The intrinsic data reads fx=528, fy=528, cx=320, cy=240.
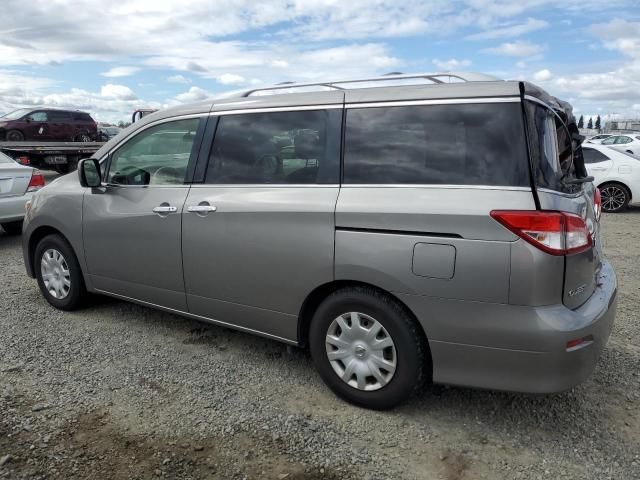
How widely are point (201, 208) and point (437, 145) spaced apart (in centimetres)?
160

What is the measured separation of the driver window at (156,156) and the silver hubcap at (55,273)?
97 centimetres

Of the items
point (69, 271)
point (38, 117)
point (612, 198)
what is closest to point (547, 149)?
point (69, 271)

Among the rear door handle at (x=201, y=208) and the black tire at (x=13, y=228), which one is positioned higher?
the rear door handle at (x=201, y=208)

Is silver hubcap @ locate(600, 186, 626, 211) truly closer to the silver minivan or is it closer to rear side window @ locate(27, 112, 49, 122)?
the silver minivan

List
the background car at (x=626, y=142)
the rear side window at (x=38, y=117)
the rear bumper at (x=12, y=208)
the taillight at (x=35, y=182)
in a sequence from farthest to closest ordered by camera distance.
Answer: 1. the background car at (x=626, y=142)
2. the rear side window at (x=38, y=117)
3. the taillight at (x=35, y=182)
4. the rear bumper at (x=12, y=208)

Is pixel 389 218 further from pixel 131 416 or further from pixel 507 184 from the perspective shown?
pixel 131 416

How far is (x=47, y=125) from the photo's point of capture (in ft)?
69.1

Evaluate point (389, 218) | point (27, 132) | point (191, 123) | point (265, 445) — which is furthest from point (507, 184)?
point (27, 132)

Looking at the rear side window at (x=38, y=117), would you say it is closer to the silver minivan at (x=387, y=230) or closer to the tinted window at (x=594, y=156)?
the tinted window at (x=594, y=156)

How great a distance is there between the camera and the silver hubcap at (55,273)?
4582 millimetres

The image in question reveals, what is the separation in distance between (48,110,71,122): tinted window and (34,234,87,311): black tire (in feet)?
62.6

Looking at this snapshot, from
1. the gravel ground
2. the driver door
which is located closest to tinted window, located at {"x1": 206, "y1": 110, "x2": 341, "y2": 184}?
the driver door

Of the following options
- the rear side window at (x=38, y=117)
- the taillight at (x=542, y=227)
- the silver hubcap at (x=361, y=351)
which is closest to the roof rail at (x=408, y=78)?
the taillight at (x=542, y=227)

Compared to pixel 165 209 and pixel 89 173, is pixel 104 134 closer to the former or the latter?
pixel 89 173
